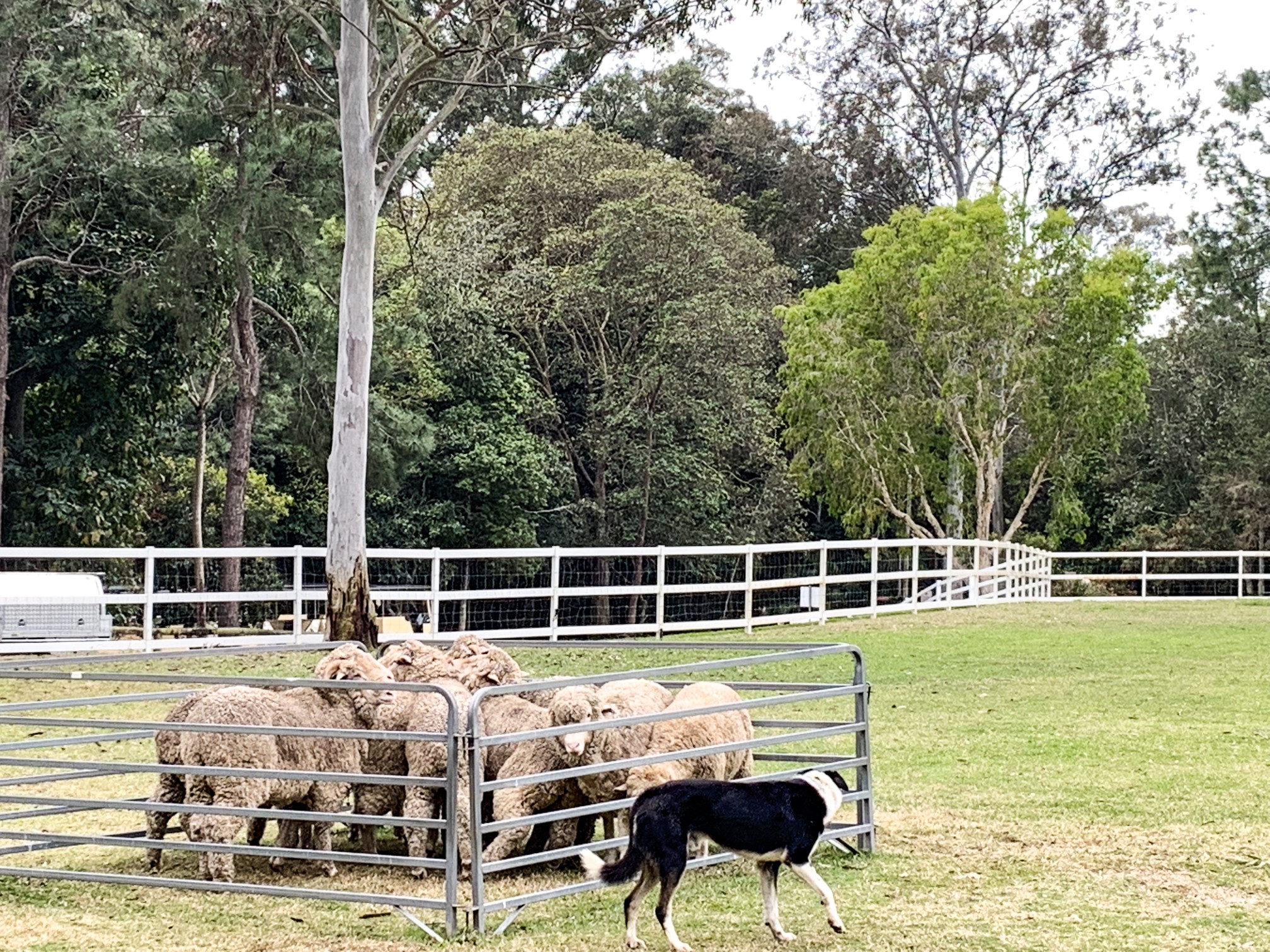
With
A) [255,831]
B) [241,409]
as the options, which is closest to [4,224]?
[241,409]

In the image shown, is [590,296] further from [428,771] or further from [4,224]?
[428,771]

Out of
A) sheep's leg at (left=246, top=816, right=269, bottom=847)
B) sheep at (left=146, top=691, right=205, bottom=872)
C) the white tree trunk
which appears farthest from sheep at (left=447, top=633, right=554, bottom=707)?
the white tree trunk

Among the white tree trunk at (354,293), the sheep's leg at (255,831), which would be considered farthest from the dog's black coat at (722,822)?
the white tree trunk at (354,293)

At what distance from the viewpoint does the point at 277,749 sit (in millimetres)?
7797

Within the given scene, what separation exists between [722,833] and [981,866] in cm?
212

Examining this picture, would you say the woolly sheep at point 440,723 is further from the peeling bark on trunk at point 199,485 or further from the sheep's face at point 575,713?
the peeling bark on trunk at point 199,485

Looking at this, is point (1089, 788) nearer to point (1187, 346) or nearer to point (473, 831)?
point (473, 831)

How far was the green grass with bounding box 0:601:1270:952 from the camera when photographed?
6641 mm

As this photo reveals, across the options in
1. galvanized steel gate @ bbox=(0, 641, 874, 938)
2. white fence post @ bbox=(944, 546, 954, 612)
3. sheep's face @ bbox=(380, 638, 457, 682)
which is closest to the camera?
galvanized steel gate @ bbox=(0, 641, 874, 938)

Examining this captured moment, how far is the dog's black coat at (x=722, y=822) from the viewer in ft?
20.6

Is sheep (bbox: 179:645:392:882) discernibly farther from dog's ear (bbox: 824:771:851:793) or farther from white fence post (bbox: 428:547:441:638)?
white fence post (bbox: 428:547:441:638)

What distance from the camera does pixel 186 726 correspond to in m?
7.23

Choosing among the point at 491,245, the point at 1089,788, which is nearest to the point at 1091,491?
the point at 491,245

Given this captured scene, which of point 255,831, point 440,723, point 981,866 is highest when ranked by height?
point 440,723
